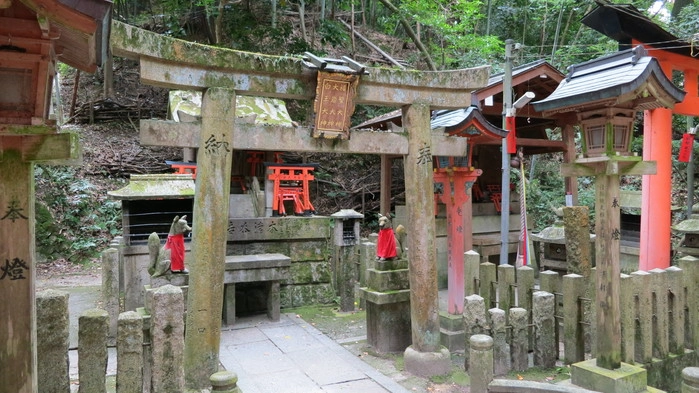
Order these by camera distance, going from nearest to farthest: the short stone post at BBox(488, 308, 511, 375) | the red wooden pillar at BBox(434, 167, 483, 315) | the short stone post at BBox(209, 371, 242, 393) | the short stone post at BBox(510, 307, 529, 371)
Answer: the short stone post at BBox(209, 371, 242, 393) < the short stone post at BBox(488, 308, 511, 375) < the short stone post at BBox(510, 307, 529, 371) < the red wooden pillar at BBox(434, 167, 483, 315)

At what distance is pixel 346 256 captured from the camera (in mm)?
10281

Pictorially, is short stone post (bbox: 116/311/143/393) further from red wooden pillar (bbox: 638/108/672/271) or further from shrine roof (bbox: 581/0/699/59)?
shrine roof (bbox: 581/0/699/59)

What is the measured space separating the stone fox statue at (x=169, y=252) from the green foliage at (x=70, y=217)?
8440 mm

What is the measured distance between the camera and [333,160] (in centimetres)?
2103

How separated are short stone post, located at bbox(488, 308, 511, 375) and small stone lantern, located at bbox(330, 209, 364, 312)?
4.16 m

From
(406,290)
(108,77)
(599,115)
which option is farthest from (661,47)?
(108,77)

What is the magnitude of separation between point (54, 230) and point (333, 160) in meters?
11.3

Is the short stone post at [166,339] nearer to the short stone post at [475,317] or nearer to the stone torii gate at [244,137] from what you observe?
the stone torii gate at [244,137]

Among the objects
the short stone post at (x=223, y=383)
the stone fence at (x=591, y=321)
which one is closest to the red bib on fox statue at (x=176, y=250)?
the short stone post at (x=223, y=383)

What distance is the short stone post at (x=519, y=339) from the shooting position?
21.2 ft

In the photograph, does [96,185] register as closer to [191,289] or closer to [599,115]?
[191,289]

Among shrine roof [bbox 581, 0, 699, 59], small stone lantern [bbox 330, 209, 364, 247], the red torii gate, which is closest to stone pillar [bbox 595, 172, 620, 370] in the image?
the red torii gate

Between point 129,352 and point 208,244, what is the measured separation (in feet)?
5.16

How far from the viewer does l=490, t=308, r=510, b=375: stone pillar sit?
20.4ft
